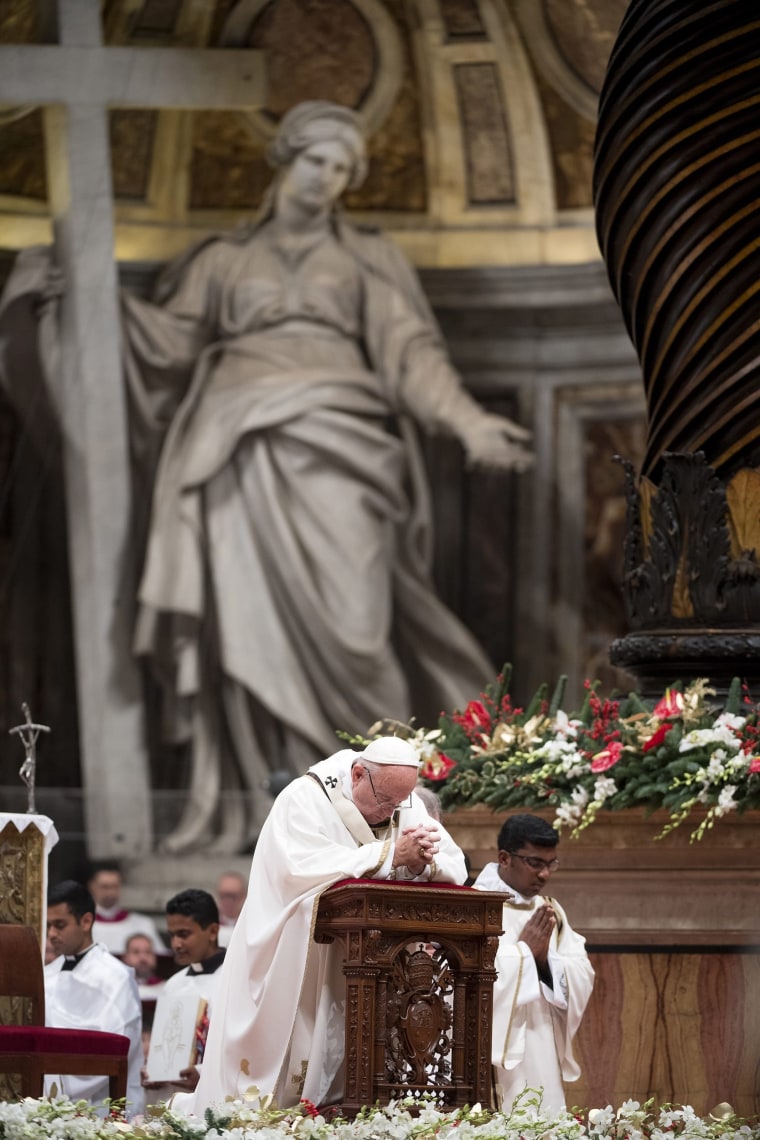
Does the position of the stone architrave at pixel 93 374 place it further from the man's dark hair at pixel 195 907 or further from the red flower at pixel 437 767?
the red flower at pixel 437 767

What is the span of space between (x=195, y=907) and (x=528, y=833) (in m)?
1.78

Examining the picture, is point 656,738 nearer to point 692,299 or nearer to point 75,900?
point 692,299

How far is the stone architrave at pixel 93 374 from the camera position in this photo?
12617 mm

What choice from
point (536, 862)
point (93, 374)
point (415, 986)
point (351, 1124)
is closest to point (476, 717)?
point (536, 862)

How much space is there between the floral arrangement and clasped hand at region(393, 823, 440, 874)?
0.57 meters

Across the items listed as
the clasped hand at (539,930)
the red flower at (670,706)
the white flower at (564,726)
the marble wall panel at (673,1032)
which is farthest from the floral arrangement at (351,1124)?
the white flower at (564,726)

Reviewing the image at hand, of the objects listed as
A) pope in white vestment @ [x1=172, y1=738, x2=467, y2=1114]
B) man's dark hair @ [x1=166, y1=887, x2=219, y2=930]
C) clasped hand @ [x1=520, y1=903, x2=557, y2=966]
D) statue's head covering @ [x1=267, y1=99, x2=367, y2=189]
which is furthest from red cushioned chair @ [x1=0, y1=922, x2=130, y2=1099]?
statue's head covering @ [x1=267, y1=99, x2=367, y2=189]

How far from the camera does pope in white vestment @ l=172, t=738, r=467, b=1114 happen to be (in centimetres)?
508

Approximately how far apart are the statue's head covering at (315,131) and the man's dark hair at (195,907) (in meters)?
7.09

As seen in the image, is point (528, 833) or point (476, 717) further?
point (476, 717)

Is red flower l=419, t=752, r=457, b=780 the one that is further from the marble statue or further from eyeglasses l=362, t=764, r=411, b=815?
the marble statue

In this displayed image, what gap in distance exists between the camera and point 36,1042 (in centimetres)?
575

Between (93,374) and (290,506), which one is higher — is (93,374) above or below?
above

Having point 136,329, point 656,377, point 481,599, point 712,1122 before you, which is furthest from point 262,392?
point 712,1122
